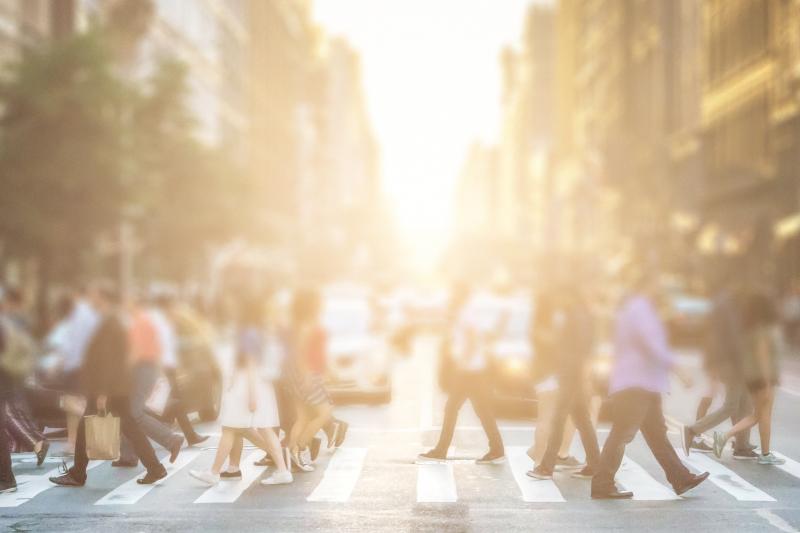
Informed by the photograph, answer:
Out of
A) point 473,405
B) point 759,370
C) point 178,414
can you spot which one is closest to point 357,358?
point 178,414

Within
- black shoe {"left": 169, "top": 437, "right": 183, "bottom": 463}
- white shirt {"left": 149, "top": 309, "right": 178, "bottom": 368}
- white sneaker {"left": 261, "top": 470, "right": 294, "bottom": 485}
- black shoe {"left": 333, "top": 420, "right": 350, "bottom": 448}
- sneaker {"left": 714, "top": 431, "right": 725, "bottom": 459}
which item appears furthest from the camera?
white shirt {"left": 149, "top": 309, "right": 178, "bottom": 368}

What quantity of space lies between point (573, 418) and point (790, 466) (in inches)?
90.4

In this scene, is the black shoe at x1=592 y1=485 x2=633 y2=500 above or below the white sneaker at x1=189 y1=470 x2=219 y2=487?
below

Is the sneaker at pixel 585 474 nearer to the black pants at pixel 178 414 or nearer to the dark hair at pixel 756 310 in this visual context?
the dark hair at pixel 756 310

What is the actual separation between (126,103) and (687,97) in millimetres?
40854

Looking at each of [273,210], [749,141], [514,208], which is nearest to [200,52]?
[749,141]

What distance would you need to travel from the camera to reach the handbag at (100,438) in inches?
447

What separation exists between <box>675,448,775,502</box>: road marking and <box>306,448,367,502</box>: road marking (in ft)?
10.2

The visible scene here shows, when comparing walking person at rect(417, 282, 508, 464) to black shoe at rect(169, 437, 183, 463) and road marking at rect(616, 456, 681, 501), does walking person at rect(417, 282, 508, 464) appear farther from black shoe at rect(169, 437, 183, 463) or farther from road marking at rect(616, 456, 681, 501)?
black shoe at rect(169, 437, 183, 463)

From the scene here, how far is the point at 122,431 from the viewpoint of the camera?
11672 mm

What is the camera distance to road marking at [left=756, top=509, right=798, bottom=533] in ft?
30.1

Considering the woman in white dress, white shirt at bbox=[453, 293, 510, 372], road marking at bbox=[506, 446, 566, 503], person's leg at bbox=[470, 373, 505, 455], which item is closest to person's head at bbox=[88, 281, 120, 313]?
the woman in white dress

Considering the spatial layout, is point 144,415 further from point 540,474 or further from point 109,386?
point 540,474

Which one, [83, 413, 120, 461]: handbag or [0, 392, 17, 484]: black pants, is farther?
[83, 413, 120, 461]: handbag
